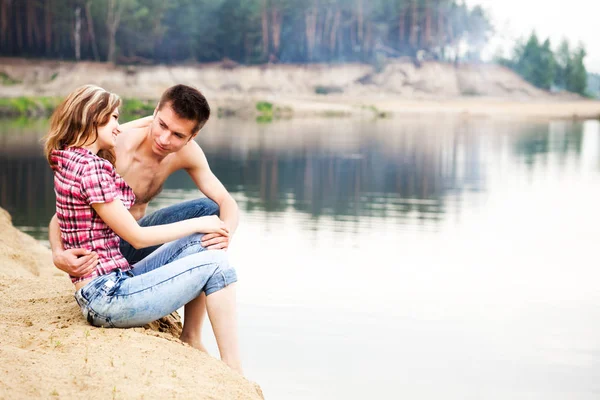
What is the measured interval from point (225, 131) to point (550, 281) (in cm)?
2518

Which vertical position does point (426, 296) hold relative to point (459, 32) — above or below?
below

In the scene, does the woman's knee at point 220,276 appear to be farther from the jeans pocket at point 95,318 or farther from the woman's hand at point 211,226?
the jeans pocket at point 95,318

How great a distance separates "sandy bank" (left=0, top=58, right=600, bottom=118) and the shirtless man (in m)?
43.6

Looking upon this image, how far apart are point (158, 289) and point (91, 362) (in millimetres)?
569

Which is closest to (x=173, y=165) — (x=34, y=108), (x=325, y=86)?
(x=34, y=108)

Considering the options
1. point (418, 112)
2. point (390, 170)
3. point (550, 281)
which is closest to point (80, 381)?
point (550, 281)

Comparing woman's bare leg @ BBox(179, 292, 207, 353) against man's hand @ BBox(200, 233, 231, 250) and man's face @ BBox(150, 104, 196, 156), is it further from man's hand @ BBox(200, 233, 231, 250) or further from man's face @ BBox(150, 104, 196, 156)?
man's face @ BBox(150, 104, 196, 156)

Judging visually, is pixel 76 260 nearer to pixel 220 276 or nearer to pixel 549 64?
pixel 220 276

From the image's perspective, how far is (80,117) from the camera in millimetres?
4102

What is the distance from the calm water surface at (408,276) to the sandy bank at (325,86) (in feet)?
110

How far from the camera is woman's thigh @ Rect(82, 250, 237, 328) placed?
420cm

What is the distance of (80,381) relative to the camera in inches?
139

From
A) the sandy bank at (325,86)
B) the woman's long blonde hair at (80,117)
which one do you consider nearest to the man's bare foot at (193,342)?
the woman's long blonde hair at (80,117)

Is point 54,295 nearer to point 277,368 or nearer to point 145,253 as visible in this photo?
point 145,253
